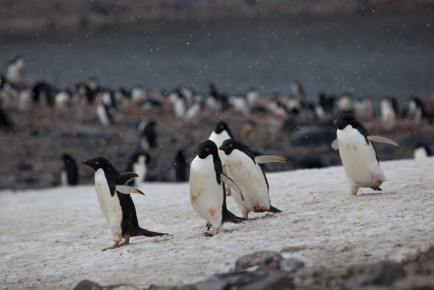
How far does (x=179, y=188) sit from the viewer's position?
10.3 m

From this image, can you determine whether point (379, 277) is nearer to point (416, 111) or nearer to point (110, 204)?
point (110, 204)

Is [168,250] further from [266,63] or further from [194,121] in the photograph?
[266,63]

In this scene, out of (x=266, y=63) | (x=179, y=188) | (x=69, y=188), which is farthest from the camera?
(x=266, y=63)

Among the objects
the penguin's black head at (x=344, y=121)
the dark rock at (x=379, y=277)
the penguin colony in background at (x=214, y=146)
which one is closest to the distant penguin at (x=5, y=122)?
the penguin colony in background at (x=214, y=146)

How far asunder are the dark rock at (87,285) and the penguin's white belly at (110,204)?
119 centimetres

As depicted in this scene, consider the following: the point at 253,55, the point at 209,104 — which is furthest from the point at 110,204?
the point at 253,55

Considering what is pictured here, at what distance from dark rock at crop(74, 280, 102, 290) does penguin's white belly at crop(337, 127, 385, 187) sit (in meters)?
3.16

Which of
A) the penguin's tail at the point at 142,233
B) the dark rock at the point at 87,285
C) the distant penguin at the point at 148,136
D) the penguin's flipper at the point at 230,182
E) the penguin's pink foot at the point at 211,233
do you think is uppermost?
the distant penguin at the point at 148,136

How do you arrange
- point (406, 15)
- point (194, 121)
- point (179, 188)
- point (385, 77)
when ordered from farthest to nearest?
point (406, 15), point (385, 77), point (194, 121), point (179, 188)

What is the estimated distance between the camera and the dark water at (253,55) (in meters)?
29.3

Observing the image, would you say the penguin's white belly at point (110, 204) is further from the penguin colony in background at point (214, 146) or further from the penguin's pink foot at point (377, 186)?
the penguin's pink foot at point (377, 186)

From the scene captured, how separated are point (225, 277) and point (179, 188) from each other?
611 centimetres

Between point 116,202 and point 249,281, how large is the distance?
2068 mm

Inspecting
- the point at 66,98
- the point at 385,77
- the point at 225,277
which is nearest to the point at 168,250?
the point at 225,277
